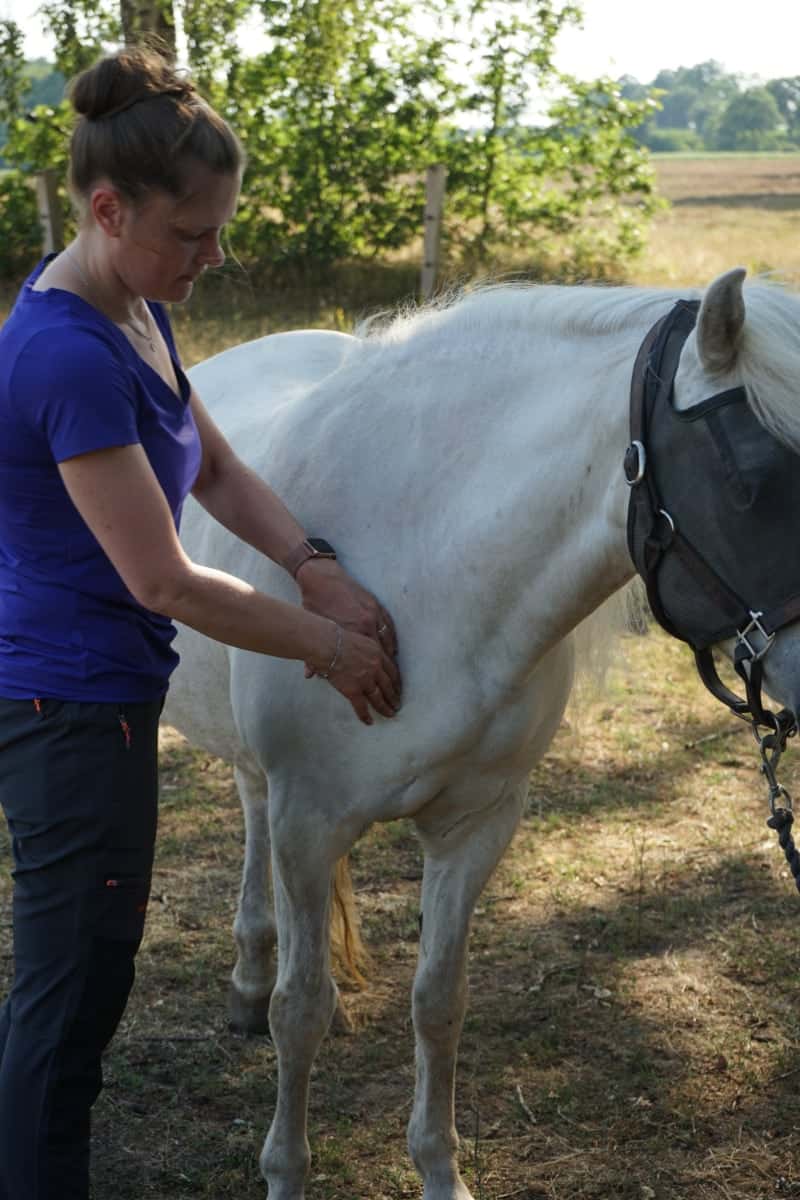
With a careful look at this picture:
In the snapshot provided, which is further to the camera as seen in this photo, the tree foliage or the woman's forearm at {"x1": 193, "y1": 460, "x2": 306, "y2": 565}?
the tree foliage

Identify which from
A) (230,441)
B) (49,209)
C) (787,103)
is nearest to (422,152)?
(49,209)

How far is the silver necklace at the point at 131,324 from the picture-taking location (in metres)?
1.69

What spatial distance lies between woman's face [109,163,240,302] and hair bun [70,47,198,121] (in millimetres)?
117

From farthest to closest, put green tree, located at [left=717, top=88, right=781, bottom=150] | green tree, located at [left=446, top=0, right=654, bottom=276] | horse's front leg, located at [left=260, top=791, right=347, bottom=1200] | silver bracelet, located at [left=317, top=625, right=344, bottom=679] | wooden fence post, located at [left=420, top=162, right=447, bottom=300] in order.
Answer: green tree, located at [left=717, top=88, right=781, bottom=150] < green tree, located at [left=446, top=0, right=654, bottom=276] < wooden fence post, located at [left=420, top=162, right=447, bottom=300] < horse's front leg, located at [left=260, top=791, right=347, bottom=1200] < silver bracelet, located at [left=317, top=625, right=344, bottom=679]

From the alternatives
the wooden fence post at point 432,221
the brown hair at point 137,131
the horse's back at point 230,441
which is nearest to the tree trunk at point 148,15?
the wooden fence post at point 432,221

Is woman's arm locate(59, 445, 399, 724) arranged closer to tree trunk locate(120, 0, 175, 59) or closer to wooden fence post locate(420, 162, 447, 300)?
tree trunk locate(120, 0, 175, 59)

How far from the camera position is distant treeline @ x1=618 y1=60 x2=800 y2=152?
68062 millimetres

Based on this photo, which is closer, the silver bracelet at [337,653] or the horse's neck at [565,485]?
the horse's neck at [565,485]

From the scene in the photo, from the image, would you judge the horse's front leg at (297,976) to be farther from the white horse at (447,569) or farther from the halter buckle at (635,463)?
the halter buckle at (635,463)

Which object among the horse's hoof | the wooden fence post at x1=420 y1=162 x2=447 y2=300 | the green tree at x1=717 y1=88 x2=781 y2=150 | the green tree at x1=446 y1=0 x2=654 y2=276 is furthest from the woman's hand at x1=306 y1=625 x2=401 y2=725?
the green tree at x1=717 y1=88 x2=781 y2=150

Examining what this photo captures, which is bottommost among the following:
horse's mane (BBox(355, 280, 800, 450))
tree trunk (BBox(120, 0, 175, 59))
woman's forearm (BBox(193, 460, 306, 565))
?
woman's forearm (BBox(193, 460, 306, 565))

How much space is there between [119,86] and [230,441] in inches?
50.5

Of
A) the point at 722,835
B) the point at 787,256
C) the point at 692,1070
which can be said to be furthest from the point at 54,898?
the point at 787,256

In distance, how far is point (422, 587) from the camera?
2102mm
